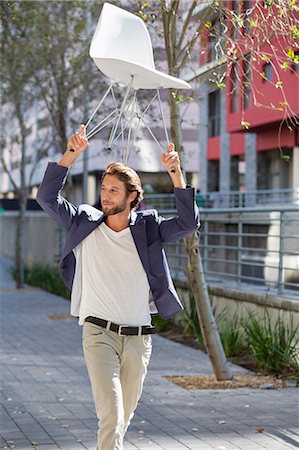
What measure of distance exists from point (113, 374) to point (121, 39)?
220 cm

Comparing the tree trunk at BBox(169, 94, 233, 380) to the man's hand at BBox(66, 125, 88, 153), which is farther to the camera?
the tree trunk at BBox(169, 94, 233, 380)

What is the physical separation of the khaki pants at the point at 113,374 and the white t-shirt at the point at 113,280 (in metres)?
0.11

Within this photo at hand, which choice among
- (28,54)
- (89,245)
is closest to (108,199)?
(89,245)

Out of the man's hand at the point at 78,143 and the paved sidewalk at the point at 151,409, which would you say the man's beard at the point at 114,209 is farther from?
the paved sidewalk at the point at 151,409

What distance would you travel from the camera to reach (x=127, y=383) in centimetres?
554

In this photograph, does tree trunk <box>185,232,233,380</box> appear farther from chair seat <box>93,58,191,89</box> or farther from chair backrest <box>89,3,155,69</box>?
chair backrest <box>89,3,155,69</box>

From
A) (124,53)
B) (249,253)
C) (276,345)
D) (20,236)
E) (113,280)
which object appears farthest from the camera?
(249,253)

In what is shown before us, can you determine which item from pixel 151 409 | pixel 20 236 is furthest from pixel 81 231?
pixel 20 236

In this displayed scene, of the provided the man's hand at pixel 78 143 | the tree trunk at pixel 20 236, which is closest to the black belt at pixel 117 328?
Result: the man's hand at pixel 78 143

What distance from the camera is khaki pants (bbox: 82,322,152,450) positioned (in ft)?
17.3

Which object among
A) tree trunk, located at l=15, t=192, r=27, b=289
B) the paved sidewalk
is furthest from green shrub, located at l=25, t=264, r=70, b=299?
the paved sidewalk

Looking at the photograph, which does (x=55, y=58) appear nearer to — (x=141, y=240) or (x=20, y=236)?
(x=20, y=236)

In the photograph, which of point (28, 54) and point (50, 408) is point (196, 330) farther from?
point (28, 54)

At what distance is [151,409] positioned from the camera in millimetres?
8531
